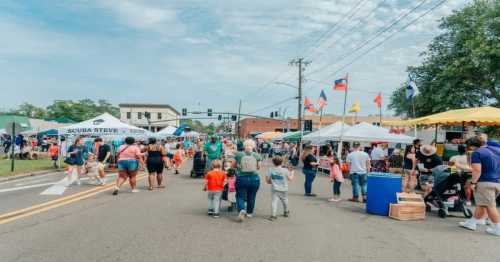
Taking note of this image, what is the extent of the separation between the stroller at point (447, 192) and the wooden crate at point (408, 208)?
0.72 m

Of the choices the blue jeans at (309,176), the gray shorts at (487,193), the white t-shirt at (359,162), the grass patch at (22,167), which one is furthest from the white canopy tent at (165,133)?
the gray shorts at (487,193)

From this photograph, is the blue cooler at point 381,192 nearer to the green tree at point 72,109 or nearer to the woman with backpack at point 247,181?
the woman with backpack at point 247,181

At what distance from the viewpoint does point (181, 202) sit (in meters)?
10.3

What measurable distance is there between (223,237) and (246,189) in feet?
5.84

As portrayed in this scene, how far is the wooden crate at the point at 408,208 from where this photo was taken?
28.8ft

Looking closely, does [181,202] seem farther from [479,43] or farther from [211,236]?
[479,43]

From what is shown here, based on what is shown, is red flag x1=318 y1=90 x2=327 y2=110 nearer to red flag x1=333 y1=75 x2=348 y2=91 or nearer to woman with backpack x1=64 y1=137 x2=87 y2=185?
red flag x1=333 y1=75 x2=348 y2=91

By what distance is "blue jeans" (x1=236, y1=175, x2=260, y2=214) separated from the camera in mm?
8297

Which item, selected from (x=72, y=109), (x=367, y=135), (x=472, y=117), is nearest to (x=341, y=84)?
(x=367, y=135)

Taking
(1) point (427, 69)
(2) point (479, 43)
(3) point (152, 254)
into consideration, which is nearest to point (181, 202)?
(3) point (152, 254)

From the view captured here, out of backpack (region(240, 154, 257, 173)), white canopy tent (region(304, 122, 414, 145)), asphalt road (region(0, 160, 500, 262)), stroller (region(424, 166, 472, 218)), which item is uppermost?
white canopy tent (region(304, 122, 414, 145))

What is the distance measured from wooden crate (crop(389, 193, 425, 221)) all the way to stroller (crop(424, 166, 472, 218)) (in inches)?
28.4

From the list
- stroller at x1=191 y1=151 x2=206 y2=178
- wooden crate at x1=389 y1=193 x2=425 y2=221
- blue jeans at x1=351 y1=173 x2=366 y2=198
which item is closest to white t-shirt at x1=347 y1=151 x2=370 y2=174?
blue jeans at x1=351 y1=173 x2=366 y2=198

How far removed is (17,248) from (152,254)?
199cm
